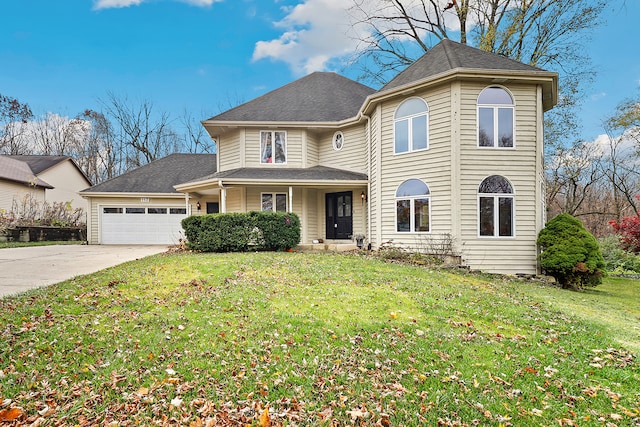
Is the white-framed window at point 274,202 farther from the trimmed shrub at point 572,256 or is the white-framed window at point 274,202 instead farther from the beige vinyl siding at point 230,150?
the trimmed shrub at point 572,256

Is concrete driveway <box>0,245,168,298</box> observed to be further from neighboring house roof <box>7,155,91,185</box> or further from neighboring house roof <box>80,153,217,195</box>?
neighboring house roof <box>7,155,91,185</box>

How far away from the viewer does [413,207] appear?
10.5m

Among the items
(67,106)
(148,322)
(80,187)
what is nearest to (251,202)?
(148,322)

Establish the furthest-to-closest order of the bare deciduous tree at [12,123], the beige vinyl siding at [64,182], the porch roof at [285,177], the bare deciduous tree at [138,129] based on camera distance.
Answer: the bare deciduous tree at [138,129]
the bare deciduous tree at [12,123]
the beige vinyl siding at [64,182]
the porch roof at [285,177]

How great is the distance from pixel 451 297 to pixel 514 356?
80.1 inches

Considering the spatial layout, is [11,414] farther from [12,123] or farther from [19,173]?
[12,123]

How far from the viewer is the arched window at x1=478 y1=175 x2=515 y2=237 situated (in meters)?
9.74

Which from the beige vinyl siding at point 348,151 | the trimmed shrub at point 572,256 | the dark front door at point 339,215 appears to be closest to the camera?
the trimmed shrub at point 572,256

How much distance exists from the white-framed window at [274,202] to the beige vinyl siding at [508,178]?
279 inches

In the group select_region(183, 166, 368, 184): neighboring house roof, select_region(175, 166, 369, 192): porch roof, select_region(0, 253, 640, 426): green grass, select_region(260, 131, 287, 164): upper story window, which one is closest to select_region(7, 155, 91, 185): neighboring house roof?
select_region(175, 166, 369, 192): porch roof

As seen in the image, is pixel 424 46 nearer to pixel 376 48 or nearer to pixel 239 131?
pixel 376 48

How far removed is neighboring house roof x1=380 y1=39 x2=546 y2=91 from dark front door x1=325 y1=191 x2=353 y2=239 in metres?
4.72

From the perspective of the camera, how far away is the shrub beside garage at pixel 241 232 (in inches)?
413

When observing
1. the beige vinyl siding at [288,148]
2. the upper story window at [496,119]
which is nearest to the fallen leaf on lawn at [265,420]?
the upper story window at [496,119]
